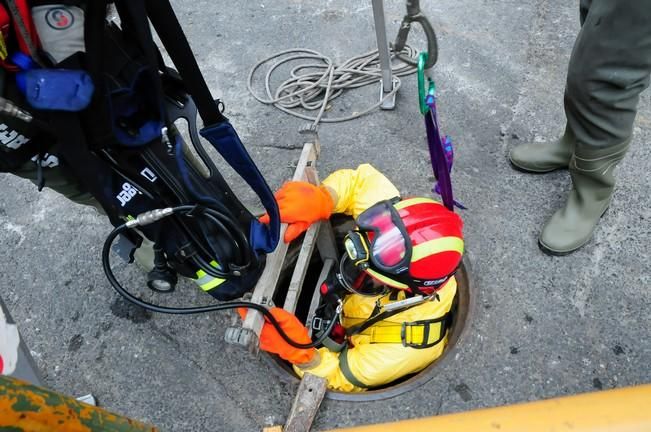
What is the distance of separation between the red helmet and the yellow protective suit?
0.25m

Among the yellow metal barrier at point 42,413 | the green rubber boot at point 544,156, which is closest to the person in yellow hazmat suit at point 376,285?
the green rubber boot at point 544,156

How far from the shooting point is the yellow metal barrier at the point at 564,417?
91 centimetres

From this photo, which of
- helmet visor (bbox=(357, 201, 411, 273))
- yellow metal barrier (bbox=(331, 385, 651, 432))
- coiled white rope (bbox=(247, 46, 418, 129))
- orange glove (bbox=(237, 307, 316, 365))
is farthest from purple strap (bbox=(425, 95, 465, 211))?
coiled white rope (bbox=(247, 46, 418, 129))

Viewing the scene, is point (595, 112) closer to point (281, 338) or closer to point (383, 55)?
point (383, 55)

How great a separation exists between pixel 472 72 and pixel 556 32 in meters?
0.58

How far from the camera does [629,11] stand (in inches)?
58.7

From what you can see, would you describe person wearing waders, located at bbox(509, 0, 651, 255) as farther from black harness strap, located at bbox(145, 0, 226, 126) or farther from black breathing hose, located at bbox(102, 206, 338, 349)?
black harness strap, located at bbox(145, 0, 226, 126)

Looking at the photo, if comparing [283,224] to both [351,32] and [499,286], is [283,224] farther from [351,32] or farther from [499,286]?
[351,32]

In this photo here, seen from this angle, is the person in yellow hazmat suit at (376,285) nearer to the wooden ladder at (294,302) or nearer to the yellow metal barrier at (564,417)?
the wooden ladder at (294,302)

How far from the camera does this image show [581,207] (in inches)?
78.2

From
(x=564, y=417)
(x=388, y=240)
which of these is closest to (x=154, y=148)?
(x=388, y=240)

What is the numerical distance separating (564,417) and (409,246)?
67cm

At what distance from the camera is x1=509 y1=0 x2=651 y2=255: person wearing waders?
61.1 inches

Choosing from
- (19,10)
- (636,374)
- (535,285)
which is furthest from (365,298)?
(19,10)
